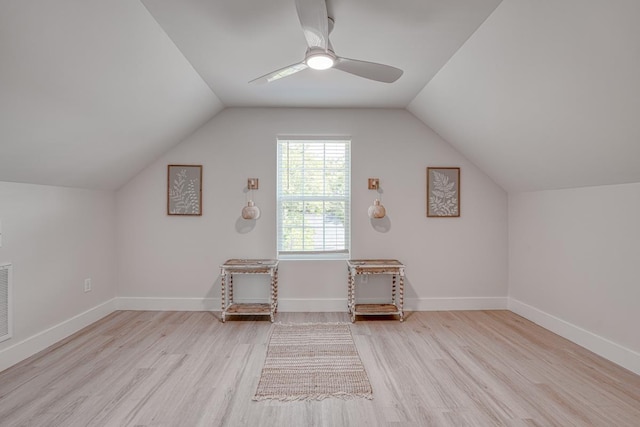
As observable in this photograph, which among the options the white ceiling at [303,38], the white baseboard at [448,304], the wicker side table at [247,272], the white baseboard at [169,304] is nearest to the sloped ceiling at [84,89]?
the white ceiling at [303,38]

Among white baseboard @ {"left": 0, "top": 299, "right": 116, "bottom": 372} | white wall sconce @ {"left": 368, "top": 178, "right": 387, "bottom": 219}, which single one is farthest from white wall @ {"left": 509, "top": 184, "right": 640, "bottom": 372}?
white baseboard @ {"left": 0, "top": 299, "right": 116, "bottom": 372}

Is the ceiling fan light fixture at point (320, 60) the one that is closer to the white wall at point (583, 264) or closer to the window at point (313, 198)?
the window at point (313, 198)

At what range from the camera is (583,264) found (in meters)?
3.11

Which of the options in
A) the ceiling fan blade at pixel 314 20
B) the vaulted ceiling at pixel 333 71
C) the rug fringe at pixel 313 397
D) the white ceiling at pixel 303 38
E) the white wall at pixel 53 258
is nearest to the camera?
the ceiling fan blade at pixel 314 20

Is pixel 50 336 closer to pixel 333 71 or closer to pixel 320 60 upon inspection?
pixel 320 60

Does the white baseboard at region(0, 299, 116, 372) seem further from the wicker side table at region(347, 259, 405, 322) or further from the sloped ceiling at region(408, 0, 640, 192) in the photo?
the sloped ceiling at region(408, 0, 640, 192)

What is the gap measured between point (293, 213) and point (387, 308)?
1.55 meters

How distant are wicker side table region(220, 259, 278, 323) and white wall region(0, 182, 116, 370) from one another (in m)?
1.36

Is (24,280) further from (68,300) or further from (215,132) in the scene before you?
(215,132)

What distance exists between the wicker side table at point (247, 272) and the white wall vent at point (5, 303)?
5.54ft

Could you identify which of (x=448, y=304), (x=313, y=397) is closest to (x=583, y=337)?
(x=448, y=304)

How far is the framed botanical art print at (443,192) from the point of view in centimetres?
420

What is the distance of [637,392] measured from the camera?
230 centimetres

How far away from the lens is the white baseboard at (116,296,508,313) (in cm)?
414
